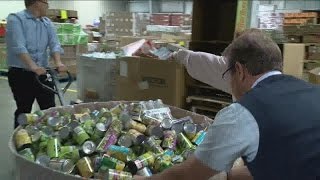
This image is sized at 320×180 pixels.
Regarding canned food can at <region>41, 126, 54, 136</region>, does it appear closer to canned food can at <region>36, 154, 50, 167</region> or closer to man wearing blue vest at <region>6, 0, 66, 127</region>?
canned food can at <region>36, 154, 50, 167</region>

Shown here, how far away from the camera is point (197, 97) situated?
4.23m

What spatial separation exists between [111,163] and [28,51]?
210cm

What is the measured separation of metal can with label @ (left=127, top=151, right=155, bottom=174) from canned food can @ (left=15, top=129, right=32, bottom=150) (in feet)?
Answer: 2.26

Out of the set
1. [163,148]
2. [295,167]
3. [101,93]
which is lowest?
[101,93]

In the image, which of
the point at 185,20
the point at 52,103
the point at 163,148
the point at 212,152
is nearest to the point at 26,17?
the point at 52,103

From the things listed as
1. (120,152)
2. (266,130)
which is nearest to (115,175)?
(120,152)

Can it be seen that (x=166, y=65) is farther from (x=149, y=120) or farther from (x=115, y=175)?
(x=115, y=175)

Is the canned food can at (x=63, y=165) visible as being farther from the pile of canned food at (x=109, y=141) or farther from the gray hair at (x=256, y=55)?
the gray hair at (x=256, y=55)

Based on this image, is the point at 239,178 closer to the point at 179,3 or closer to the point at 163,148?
the point at 163,148

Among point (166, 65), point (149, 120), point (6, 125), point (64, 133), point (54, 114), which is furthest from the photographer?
point (6, 125)

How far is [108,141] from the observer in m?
2.30

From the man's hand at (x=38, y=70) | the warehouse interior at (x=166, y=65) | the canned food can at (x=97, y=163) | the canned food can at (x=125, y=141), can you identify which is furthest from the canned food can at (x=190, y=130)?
A: the man's hand at (x=38, y=70)

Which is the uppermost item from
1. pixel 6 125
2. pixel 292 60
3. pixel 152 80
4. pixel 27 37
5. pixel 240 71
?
pixel 240 71

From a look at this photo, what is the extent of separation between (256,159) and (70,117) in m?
1.70
